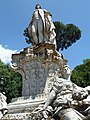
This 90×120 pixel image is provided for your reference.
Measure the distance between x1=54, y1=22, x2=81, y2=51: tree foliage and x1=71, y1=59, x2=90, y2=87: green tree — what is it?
15.9 ft

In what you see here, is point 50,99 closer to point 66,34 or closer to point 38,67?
point 38,67

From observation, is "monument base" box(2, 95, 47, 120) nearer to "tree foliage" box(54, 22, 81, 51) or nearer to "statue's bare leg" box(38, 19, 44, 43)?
"statue's bare leg" box(38, 19, 44, 43)

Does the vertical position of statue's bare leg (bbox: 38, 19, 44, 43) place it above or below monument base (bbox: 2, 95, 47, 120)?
above

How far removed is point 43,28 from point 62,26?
3179cm

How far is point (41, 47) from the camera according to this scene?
1392 cm

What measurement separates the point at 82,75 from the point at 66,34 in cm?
1040

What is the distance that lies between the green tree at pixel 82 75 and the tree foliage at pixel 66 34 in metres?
4.84

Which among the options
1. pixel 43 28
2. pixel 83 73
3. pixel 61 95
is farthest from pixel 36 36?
pixel 83 73

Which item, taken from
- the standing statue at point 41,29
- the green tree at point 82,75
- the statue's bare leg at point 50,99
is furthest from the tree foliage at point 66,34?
the statue's bare leg at point 50,99

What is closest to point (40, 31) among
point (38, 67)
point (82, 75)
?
point (38, 67)

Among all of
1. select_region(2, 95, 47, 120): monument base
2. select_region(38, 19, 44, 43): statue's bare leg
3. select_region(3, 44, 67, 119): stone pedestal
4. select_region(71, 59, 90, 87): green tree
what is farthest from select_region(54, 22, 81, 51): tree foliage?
select_region(2, 95, 47, 120): monument base

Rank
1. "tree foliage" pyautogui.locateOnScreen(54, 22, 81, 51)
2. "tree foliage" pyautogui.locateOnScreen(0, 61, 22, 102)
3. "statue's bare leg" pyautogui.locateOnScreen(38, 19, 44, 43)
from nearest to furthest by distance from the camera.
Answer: "statue's bare leg" pyautogui.locateOnScreen(38, 19, 44, 43)
"tree foliage" pyautogui.locateOnScreen(0, 61, 22, 102)
"tree foliage" pyautogui.locateOnScreen(54, 22, 81, 51)

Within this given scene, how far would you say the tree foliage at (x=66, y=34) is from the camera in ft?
146

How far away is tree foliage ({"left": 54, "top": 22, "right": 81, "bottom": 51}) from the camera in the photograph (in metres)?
44.4
